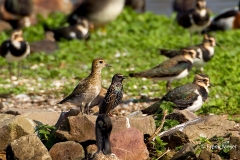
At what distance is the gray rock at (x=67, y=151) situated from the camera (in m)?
6.89

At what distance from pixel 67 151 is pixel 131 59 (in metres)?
5.91

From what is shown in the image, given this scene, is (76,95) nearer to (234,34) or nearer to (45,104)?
(45,104)

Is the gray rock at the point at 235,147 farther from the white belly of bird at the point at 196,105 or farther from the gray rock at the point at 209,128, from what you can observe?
the white belly of bird at the point at 196,105

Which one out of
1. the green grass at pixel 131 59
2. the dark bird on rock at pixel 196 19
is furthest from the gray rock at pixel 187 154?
the dark bird on rock at pixel 196 19

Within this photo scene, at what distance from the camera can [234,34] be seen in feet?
47.5

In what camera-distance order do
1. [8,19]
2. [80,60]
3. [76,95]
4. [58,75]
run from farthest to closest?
[8,19]
[80,60]
[58,75]
[76,95]

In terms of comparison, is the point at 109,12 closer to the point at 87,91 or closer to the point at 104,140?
the point at 87,91

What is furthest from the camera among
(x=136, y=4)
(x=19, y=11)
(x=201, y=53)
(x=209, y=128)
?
(x=136, y=4)

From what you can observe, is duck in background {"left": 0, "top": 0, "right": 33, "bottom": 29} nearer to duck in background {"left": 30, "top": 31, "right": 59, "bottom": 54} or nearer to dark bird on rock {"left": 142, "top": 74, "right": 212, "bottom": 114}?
duck in background {"left": 30, "top": 31, "right": 59, "bottom": 54}

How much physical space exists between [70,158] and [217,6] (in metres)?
14.6

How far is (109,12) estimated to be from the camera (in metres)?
15.3

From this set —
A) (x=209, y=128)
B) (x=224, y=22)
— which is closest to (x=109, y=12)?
(x=224, y=22)

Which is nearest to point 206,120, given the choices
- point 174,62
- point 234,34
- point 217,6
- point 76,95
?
point 76,95

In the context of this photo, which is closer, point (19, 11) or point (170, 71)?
point (170, 71)
